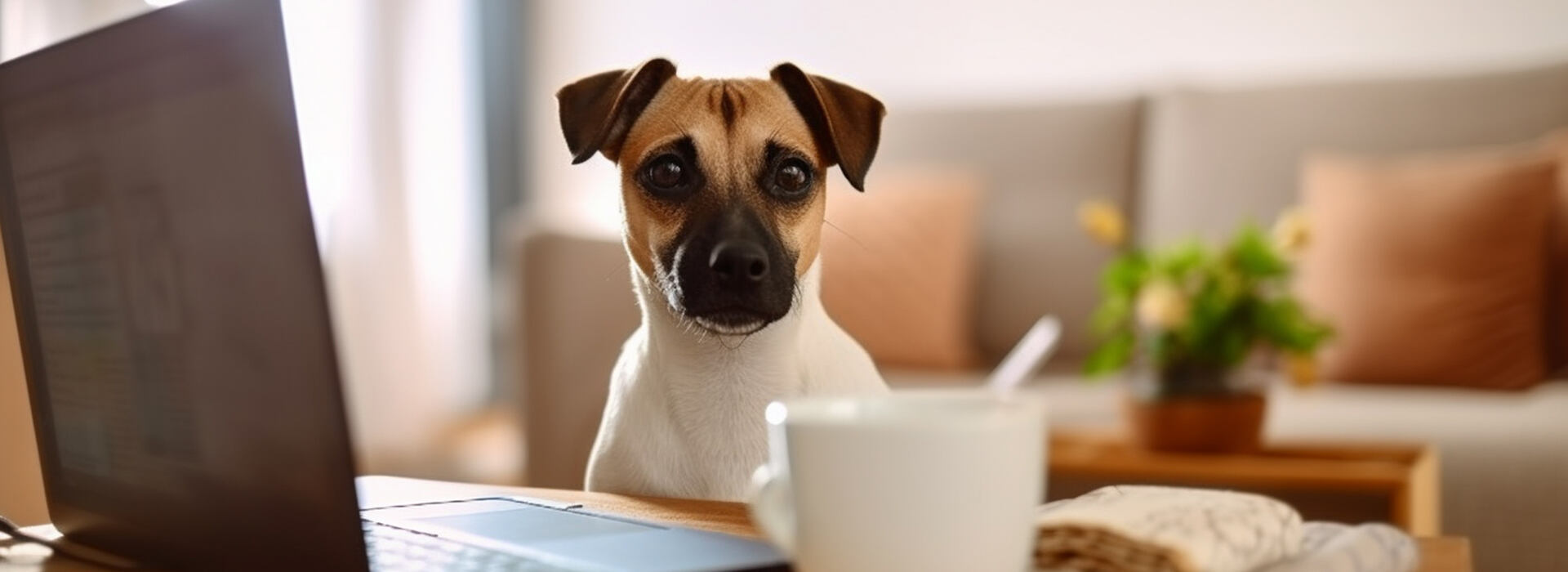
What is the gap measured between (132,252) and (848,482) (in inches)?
12.4

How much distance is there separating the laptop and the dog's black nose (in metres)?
0.11

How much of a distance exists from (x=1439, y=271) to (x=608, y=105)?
1877 mm

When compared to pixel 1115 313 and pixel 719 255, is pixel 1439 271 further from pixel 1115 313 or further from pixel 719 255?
pixel 719 255

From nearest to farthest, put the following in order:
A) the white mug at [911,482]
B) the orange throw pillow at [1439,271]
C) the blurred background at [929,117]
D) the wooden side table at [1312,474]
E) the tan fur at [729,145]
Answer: the white mug at [911,482] < the tan fur at [729,145] < the wooden side table at [1312,474] < the orange throw pillow at [1439,271] < the blurred background at [929,117]

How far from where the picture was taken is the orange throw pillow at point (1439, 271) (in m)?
2.16

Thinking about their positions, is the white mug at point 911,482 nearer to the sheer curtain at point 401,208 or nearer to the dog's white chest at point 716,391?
the dog's white chest at point 716,391

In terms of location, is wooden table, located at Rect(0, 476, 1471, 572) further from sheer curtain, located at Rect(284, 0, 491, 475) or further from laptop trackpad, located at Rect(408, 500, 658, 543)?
sheer curtain, located at Rect(284, 0, 491, 475)

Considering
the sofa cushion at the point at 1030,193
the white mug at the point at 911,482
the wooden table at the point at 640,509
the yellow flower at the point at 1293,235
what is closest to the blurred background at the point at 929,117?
the sofa cushion at the point at 1030,193

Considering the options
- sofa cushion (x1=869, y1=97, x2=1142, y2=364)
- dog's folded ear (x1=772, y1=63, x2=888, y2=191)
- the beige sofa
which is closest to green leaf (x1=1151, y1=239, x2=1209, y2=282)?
the beige sofa

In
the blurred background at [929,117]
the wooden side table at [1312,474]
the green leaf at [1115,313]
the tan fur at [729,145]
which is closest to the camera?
the tan fur at [729,145]

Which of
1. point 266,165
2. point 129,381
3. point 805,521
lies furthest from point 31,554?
point 805,521

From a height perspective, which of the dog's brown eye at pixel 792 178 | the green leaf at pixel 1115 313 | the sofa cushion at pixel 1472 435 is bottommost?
the sofa cushion at pixel 1472 435

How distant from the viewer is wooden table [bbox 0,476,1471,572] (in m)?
0.56

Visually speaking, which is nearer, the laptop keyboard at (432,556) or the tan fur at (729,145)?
the laptop keyboard at (432,556)
